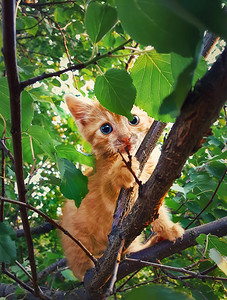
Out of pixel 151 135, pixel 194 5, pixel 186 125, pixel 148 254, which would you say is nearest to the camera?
pixel 194 5

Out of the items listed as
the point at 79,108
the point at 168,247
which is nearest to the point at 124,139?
the point at 79,108

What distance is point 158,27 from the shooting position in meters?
0.33

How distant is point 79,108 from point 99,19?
1317mm

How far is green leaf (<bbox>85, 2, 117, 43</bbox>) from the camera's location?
515 mm

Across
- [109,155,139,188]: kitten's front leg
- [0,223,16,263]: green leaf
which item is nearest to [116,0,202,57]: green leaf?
[0,223,16,263]: green leaf

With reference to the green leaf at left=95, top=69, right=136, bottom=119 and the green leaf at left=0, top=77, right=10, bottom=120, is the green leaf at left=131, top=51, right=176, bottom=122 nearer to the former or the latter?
the green leaf at left=95, top=69, right=136, bottom=119

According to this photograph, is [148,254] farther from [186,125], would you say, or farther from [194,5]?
[194,5]

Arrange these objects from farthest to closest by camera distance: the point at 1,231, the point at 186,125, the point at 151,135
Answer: the point at 151,135 < the point at 1,231 < the point at 186,125

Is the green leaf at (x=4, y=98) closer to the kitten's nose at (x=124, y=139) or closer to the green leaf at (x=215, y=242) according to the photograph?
the green leaf at (x=215, y=242)

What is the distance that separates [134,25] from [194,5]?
110 millimetres

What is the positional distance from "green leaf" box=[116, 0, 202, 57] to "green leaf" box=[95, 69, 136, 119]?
25cm

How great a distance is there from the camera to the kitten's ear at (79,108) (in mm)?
1790

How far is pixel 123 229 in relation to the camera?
86 cm

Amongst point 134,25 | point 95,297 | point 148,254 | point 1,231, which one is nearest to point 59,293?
point 95,297
